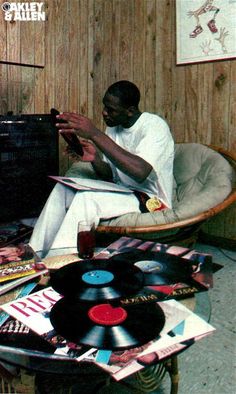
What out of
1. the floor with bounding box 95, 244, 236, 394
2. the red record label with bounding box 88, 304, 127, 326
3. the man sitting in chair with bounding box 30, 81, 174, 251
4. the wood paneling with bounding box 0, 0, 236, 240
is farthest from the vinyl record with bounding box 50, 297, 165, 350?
the wood paneling with bounding box 0, 0, 236, 240

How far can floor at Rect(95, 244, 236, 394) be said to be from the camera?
3.99 ft

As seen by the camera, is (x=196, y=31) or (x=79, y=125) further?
(x=196, y=31)

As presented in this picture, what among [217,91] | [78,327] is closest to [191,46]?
[217,91]

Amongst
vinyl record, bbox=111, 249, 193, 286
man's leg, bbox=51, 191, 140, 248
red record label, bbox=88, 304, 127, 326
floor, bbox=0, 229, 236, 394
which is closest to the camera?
red record label, bbox=88, 304, 127, 326

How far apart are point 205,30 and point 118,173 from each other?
121 cm

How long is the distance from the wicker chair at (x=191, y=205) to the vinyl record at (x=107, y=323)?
822 millimetres

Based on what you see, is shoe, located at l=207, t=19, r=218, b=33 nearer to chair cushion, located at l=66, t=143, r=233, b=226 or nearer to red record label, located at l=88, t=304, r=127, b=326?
chair cushion, located at l=66, t=143, r=233, b=226

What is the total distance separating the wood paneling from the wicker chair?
46 cm

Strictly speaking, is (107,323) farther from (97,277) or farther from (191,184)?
(191,184)

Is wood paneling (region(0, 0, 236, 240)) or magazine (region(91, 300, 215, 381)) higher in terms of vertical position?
wood paneling (region(0, 0, 236, 240))

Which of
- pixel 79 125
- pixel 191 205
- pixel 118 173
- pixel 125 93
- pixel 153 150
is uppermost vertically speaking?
pixel 125 93

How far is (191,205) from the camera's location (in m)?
1.77

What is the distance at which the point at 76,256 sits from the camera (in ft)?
4.01

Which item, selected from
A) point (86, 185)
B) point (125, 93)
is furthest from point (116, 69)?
point (86, 185)
